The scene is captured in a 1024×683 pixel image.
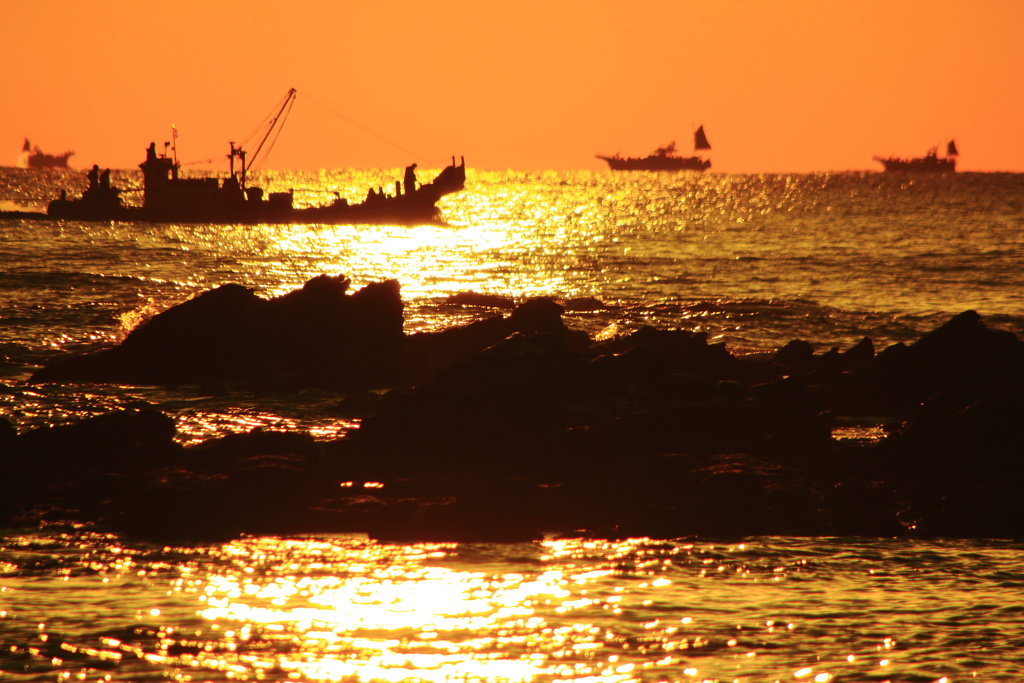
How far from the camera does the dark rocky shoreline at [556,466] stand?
46.8 ft

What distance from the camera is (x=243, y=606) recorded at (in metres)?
11.2

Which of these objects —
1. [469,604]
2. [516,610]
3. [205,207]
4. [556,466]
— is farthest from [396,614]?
[205,207]

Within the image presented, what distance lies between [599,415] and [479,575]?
19.2ft

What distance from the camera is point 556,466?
15.9 m

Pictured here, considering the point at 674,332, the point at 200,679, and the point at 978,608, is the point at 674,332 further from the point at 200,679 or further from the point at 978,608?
the point at 200,679

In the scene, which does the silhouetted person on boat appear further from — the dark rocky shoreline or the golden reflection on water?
the golden reflection on water

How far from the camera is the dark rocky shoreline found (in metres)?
14.2

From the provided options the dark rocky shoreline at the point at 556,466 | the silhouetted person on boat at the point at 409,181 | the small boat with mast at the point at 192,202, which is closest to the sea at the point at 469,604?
the dark rocky shoreline at the point at 556,466

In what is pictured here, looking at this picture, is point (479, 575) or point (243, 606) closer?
point (243, 606)

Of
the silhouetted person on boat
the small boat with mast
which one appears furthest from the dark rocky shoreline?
the silhouetted person on boat

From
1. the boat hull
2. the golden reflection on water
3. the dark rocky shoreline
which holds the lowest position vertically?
the golden reflection on water

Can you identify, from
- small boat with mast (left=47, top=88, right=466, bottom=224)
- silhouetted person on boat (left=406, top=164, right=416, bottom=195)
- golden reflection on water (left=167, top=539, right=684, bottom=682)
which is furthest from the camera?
silhouetted person on boat (left=406, top=164, right=416, bottom=195)

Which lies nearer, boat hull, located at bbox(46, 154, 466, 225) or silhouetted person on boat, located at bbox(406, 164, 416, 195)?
boat hull, located at bbox(46, 154, 466, 225)

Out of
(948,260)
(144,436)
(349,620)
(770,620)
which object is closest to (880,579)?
(770,620)
